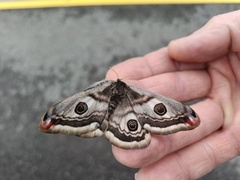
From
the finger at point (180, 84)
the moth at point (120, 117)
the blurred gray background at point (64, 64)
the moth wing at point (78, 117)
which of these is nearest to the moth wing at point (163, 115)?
the moth at point (120, 117)

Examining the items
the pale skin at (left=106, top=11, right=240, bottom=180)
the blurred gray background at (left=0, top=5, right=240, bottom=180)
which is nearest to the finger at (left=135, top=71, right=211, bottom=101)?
the pale skin at (left=106, top=11, right=240, bottom=180)

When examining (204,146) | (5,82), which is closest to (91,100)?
(204,146)

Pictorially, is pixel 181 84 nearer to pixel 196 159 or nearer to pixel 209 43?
pixel 209 43

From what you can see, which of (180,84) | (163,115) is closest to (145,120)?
(163,115)

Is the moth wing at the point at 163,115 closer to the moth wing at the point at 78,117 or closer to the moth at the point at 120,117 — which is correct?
the moth at the point at 120,117

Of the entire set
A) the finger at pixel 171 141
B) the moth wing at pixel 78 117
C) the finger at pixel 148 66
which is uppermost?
the moth wing at pixel 78 117

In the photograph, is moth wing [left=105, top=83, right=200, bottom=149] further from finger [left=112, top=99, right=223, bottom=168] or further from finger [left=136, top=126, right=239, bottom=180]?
finger [left=136, top=126, right=239, bottom=180]
